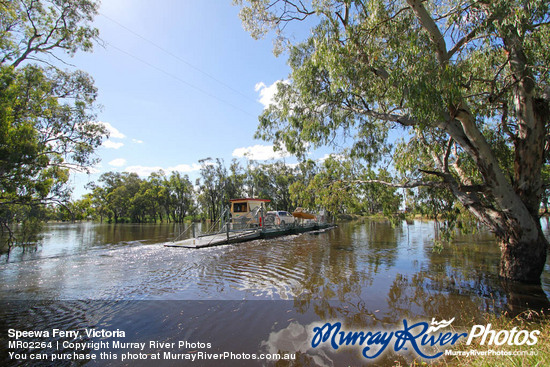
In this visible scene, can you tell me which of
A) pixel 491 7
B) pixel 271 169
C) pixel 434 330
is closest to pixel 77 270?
pixel 434 330

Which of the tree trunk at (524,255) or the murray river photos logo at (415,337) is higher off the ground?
the tree trunk at (524,255)

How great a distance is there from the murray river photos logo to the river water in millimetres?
211

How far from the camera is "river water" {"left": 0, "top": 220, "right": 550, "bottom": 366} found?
4730mm

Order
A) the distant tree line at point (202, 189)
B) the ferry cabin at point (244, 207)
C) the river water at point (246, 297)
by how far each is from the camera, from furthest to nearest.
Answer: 1. the distant tree line at point (202, 189)
2. the ferry cabin at point (244, 207)
3. the river water at point (246, 297)

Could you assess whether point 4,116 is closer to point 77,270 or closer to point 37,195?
point 37,195

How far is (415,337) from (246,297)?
3.93 m

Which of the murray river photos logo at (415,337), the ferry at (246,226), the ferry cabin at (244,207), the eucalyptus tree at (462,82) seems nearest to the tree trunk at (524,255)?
the eucalyptus tree at (462,82)

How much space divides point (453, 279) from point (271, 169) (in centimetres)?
4511

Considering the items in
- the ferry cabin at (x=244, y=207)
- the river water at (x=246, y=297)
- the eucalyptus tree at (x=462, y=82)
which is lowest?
the river water at (x=246, y=297)

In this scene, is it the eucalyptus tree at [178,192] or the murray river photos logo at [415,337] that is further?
the eucalyptus tree at [178,192]

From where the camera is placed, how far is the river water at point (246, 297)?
186 inches

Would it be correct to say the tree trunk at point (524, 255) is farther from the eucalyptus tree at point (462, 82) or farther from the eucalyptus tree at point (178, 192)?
the eucalyptus tree at point (178, 192)

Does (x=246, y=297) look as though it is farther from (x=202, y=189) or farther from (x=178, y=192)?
(x=178, y=192)

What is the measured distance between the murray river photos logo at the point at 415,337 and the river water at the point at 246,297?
211 millimetres
